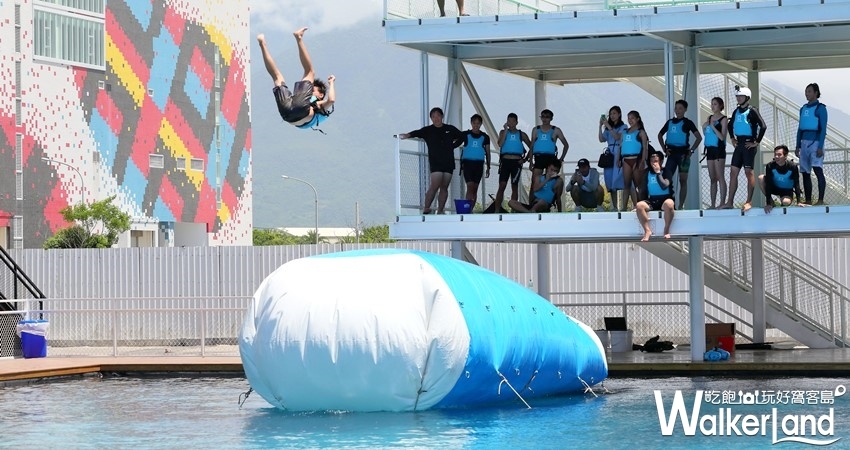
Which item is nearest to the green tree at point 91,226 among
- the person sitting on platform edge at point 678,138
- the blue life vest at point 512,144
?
the blue life vest at point 512,144

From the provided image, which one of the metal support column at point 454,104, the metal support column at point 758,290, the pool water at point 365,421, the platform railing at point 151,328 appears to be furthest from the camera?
the platform railing at point 151,328

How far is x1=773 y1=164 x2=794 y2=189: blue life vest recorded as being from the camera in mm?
23812

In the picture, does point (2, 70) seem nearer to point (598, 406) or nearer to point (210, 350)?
point (210, 350)

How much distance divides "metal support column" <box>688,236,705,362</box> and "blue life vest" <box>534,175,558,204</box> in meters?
2.58

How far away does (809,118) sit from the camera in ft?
77.2

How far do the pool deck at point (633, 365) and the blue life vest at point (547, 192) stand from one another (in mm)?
3113

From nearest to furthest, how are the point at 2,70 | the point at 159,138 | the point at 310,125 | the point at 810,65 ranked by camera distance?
the point at 310,125 → the point at 810,65 → the point at 2,70 → the point at 159,138

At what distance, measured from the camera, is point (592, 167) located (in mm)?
26219

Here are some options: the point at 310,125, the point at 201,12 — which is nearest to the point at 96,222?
the point at 201,12

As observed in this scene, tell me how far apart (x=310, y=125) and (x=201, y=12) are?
2984 inches

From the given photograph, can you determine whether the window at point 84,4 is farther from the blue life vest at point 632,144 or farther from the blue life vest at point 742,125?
the blue life vest at point 742,125

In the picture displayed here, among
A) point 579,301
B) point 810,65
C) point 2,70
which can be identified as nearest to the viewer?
point 810,65

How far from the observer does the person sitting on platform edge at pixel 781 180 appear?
2373cm

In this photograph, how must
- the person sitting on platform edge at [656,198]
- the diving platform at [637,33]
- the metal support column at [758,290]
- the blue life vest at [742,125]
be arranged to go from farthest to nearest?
the metal support column at [758,290], the person sitting on platform edge at [656,198], the diving platform at [637,33], the blue life vest at [742,125]
